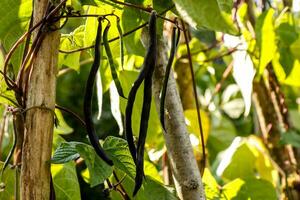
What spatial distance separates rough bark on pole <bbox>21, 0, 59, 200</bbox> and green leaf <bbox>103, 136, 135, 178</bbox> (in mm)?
55

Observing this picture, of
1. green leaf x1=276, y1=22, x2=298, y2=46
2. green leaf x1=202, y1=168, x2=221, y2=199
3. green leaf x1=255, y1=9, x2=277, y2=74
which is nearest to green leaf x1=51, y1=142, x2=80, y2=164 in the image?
green leaf x1=202, y1=168, x2=221, y2=199

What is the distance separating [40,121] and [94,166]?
0.05m

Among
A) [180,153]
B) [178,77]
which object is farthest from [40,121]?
[178,77]

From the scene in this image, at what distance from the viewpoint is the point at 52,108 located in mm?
464

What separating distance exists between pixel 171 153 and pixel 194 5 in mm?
214

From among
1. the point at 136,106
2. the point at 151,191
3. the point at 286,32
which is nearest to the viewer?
the point at 151,191

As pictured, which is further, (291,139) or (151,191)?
(291,139)

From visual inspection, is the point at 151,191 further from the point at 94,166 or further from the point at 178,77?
the point at 178,77

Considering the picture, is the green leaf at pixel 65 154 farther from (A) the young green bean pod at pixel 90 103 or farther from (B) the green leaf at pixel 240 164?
(B) the green leaf at pixel 240 164

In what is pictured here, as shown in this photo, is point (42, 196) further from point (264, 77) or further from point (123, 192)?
point (264, 77)

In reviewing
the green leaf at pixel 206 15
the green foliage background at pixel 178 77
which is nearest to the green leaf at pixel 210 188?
the green foliage background at pixel 178 77

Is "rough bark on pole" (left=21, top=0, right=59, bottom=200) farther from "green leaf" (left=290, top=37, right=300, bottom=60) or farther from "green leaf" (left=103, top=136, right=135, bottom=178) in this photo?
"green leaf" (left=290, top=37, right=300, bottom=60)

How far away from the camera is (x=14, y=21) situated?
0.54 m

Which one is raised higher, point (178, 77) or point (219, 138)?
point (178, 77)
